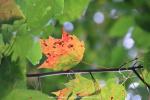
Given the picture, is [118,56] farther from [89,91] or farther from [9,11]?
[9,11]

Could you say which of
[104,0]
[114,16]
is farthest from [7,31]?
[114,16]

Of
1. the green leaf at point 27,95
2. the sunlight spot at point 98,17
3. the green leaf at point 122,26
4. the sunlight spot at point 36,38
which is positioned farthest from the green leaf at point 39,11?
the sunlight spot at point 98,17

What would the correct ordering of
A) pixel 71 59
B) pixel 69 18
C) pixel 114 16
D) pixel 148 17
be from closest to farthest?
pixel 71 59 < pixel 69 18 < pixel 148 17 < pixel 114 16

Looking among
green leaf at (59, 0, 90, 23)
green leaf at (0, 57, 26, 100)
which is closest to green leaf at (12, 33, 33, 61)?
green leaf at (0, 57, 26, 100)

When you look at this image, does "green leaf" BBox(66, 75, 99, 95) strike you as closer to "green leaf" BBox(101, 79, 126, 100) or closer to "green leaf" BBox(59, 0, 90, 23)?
"green leaf" BBox(101, 79, 126, 100)

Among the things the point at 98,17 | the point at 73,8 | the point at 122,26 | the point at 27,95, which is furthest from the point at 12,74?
the point at 98,17

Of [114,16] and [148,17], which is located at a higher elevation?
[114,16]

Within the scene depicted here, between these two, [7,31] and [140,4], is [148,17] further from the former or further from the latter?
[7,31]
